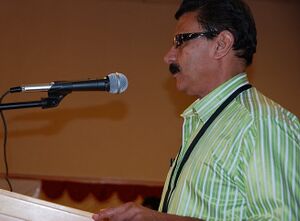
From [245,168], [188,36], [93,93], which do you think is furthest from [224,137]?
[93,93]

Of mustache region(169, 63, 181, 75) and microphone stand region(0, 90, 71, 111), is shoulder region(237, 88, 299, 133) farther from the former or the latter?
microphone stand region(0, 90, 71, 111)

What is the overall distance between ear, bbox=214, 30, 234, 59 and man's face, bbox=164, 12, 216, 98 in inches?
0.6

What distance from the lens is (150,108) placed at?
4809mm

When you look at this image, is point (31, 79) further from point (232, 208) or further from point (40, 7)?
point (232, 208)

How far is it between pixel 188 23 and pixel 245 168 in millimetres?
613

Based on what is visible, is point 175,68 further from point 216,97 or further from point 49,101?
point 49,101

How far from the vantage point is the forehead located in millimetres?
1644

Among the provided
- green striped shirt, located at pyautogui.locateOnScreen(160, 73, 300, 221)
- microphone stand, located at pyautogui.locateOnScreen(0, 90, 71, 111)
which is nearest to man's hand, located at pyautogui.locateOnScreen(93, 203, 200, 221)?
green striped shirt, located at pyautogui.locateOnScreen(160, 73, 300, 221)

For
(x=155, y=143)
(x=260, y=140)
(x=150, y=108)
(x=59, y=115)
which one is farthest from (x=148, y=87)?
(x=260, y=140)

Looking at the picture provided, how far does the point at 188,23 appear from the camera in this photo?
65.7 inches

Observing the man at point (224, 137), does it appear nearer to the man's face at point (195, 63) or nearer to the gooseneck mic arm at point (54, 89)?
the man's face at point (195, 63)

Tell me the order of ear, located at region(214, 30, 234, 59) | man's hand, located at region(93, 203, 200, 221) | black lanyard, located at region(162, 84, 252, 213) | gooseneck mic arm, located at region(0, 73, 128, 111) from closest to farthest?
man's hand, located at region(93, 203, 200, 221), gooseneck mic arm, located at region(0, 73, 128, 111), black lanyard, located at region(162, 84, 252, 213), ear, located at region(214, 30, 234, 59)

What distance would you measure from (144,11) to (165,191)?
3.55m

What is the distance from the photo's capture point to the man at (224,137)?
120 cm
